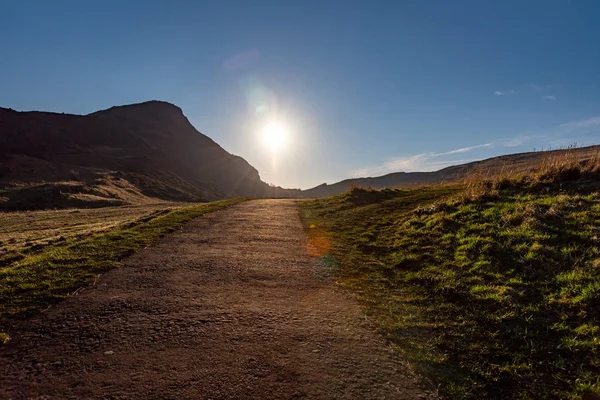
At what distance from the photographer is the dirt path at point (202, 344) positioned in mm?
3553

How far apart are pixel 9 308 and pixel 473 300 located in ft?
26.6

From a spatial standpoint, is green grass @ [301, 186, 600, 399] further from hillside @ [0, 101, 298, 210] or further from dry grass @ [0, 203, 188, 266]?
hillside @ [0, 101, 298, 210]

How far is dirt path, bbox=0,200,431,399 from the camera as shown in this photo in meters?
3.55

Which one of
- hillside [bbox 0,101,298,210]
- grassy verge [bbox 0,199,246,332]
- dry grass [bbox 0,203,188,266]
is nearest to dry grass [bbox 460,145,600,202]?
grassy verge [bbox 0,199,246,332]

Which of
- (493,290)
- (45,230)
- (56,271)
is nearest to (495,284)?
(493,290)

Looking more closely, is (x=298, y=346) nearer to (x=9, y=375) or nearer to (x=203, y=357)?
(x=203, y=357)

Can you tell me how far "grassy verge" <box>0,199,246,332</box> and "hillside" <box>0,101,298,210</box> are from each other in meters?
50.5

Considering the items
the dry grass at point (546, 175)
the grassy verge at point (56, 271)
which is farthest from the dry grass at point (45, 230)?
the dry grass at point (546, 175)

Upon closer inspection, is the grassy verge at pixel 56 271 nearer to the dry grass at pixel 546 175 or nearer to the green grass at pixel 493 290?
the green grass at pixel 493 290

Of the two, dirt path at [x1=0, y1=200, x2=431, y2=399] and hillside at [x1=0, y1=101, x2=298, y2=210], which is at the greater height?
hillside at [x1=0, y1=101, x2=298, y2=210]

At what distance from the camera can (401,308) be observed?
5883 millimetres

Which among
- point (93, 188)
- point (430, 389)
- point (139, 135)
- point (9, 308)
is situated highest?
point (139, 135)

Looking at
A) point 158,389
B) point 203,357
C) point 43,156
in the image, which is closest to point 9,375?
point 158,389

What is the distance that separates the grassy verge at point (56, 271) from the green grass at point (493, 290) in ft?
18.8
